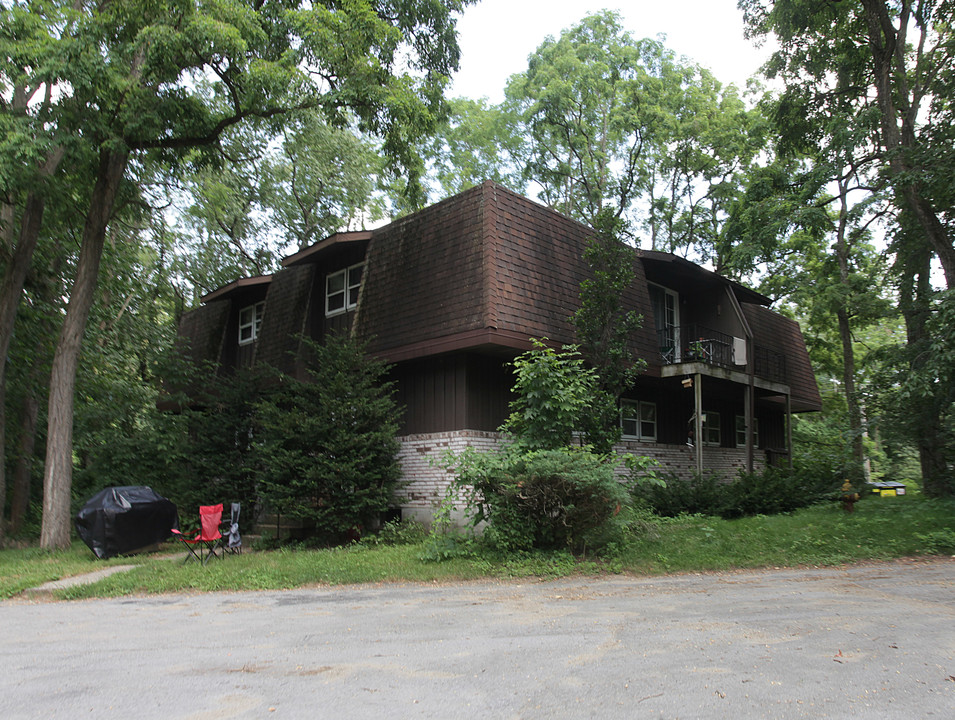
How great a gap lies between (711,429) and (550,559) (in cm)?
1183

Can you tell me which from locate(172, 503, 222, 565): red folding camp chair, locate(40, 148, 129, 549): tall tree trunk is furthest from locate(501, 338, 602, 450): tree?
locate(40, 148, 129, 549): tall tree trunk

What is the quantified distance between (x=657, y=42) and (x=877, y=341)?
1006 inches

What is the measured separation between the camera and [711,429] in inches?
806

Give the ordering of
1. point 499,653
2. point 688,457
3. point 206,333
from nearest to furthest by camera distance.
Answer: point 499,653 < point 688,457 < point 206,333

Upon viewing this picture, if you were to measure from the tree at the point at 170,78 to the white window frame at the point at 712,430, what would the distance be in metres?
11.5

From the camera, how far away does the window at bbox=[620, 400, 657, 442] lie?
17141 mm

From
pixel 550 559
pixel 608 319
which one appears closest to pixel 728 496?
pixel 608 319

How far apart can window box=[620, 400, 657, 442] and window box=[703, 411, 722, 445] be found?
9.01 ft

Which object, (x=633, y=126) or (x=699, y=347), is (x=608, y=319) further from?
(x=633, y=126)

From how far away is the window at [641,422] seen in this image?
56.2ft

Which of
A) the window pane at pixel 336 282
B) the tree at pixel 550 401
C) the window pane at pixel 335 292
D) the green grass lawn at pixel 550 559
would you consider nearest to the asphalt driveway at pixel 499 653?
the green grass lawn at pixel 550 559

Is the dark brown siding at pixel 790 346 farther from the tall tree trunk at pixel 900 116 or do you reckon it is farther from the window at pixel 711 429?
the tall tree trunk at pixel 900 116

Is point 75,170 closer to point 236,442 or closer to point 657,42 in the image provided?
point 236,442

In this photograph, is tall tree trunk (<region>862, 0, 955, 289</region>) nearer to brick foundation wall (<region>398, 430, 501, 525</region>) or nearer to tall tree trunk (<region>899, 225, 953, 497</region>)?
tall tree trunk (<region>899, 225, 953, 497</region>)
